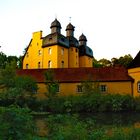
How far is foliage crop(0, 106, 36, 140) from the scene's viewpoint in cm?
990

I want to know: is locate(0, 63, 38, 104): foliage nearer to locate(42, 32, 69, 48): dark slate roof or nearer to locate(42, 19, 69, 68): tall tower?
locate(42, 19, 69, 68): tall tower

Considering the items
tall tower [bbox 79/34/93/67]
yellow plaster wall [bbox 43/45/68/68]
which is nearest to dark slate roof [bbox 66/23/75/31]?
tall tower [bbox 79/34/93/67]

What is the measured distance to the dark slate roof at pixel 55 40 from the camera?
65750 millimetres

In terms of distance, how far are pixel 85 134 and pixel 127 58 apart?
64870 millimetres

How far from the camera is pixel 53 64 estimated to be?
6606 centimetres

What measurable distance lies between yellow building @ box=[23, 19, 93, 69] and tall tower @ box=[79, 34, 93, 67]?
3.32 feet

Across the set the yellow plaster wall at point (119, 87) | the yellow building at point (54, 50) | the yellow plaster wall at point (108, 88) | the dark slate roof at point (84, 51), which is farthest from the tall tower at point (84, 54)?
the yellow plaster wall at point (119, 87)

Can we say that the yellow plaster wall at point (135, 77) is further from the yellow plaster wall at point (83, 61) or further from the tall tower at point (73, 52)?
the yellow plaster wall at point (83, 61)

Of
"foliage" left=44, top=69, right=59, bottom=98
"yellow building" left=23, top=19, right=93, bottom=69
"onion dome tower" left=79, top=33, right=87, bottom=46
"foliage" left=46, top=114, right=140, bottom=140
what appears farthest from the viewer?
"onion dome tower" left=79, top=33, right=87, bottom=46

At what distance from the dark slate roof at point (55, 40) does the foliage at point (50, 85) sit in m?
20.8

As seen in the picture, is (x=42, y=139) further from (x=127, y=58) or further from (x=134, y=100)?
(x=127, y=58)

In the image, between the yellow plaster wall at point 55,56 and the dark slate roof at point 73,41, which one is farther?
the dark slate roof at point 73,41

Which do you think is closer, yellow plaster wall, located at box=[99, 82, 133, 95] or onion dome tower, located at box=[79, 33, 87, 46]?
yellow plaster wall, located at box=[99, 82, 133, 95]

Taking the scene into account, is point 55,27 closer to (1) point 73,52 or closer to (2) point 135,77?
(1) point 73,52
